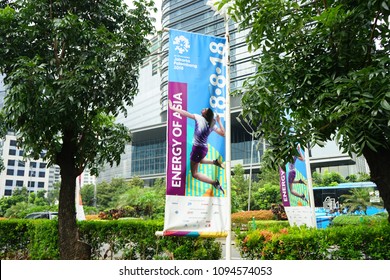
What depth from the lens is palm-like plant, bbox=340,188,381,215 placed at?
2623 cm

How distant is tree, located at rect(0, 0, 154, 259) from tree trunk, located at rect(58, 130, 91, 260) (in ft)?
0.07

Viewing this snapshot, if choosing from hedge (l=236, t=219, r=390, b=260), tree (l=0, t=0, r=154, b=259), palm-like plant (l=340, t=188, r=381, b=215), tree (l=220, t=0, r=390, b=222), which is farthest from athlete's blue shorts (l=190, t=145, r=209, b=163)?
palm-like plant (l=340, t=188, r=381, b=215)

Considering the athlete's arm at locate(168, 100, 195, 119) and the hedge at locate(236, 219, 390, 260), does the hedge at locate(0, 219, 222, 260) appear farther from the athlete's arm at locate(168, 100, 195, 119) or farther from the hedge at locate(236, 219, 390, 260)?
the athlete's arm at locate(168, 100, 195, 119)

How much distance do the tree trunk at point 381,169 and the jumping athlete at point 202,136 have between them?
208 cm

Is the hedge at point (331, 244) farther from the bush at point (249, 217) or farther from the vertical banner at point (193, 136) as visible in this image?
the bush at point (249, 217)

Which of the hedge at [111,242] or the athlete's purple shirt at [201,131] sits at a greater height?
the athlete's purple shirt at [201,131]

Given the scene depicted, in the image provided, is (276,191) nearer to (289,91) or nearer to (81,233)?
(81,233)

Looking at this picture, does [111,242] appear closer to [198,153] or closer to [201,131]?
[198,153]

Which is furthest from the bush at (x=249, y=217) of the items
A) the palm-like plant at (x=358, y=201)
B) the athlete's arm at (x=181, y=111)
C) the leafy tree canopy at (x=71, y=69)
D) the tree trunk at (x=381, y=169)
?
the tree trunk at (x=381, y=169)

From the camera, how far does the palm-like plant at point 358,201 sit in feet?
86.1

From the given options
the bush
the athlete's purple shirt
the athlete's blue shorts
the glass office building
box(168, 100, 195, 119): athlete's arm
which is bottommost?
the bush

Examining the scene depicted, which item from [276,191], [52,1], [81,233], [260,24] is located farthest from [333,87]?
[276,191]

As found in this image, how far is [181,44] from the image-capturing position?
5.37m

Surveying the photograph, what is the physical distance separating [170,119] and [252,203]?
29753 mm
